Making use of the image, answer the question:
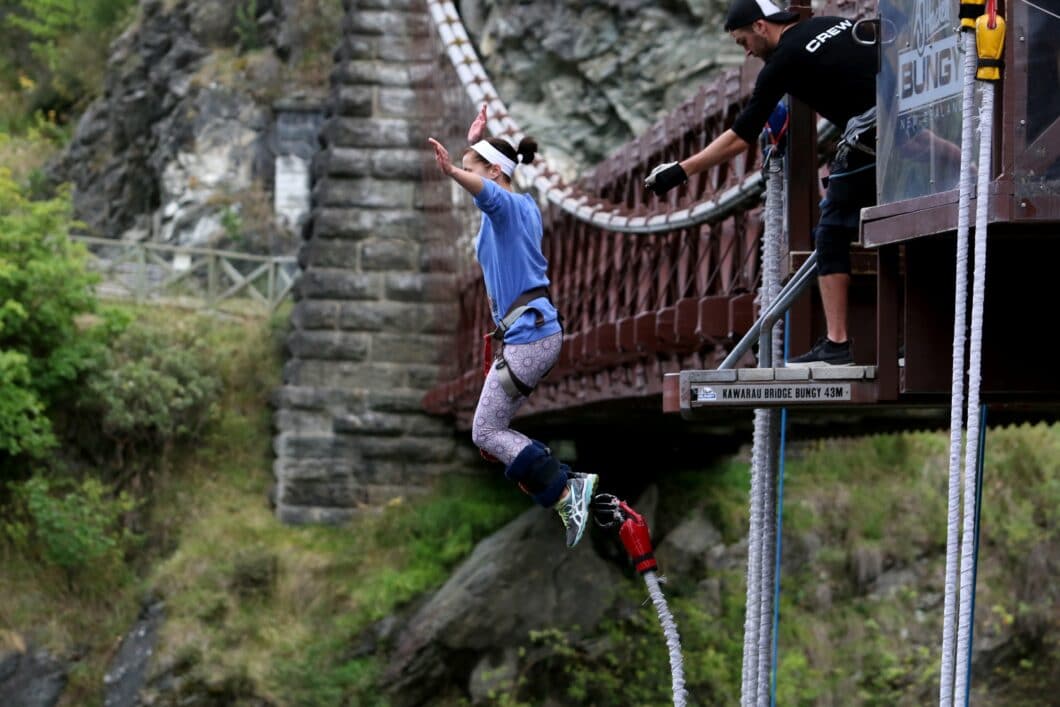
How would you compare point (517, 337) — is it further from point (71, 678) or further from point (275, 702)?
point (71, 678)

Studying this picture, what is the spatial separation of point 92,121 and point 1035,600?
18999 millimetres

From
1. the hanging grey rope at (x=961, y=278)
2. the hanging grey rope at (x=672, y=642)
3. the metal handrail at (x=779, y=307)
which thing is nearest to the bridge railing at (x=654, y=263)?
the metal handrail at (x=779, y=307)

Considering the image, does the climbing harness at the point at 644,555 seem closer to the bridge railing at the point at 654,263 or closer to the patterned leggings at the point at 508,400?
the patterned leggings at the point at 508,400

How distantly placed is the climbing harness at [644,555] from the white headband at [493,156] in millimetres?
1117

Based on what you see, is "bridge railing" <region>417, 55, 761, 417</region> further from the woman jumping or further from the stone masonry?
the stone masonry

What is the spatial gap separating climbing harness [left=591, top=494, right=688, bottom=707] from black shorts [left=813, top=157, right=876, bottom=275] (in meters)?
1.11

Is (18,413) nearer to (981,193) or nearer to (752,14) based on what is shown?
(752,14)

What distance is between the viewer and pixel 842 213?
6785 mm

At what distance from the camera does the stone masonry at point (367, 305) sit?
19.9 metres

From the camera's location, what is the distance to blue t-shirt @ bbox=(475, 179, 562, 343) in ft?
22.3

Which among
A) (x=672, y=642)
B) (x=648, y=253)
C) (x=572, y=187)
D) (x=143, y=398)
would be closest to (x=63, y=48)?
(x=143, y=398)

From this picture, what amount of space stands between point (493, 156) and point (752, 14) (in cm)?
97

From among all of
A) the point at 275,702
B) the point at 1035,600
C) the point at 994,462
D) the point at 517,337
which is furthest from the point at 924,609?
the point at 517,337

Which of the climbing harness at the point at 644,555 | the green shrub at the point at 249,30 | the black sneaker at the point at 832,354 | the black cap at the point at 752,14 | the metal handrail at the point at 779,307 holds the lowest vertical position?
the climbing harness at the point at 644,555
